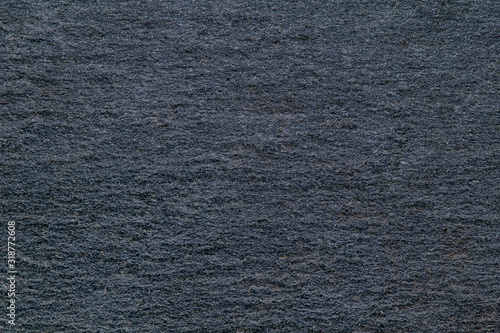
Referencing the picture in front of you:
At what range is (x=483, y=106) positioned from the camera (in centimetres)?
129

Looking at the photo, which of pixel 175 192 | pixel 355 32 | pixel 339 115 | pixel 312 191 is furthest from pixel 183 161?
pixel 355 32

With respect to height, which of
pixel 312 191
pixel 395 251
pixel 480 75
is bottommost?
pixel 395 251

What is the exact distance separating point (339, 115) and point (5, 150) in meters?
1.02

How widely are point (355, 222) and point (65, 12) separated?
1.11 metres

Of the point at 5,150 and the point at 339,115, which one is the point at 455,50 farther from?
the point at 5,150

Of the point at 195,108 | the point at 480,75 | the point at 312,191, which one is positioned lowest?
the point at 312,191

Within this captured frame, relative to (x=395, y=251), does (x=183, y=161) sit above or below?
above

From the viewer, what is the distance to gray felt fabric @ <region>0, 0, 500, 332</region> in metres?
1.21

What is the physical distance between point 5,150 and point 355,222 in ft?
3.52

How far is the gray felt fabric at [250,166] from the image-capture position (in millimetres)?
1210

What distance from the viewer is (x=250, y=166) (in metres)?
1.25

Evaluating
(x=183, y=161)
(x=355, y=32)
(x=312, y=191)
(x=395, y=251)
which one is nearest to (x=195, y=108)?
(x=183, y=161)

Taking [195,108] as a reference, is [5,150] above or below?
below

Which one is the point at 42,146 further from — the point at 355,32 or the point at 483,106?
the point at 483,106
